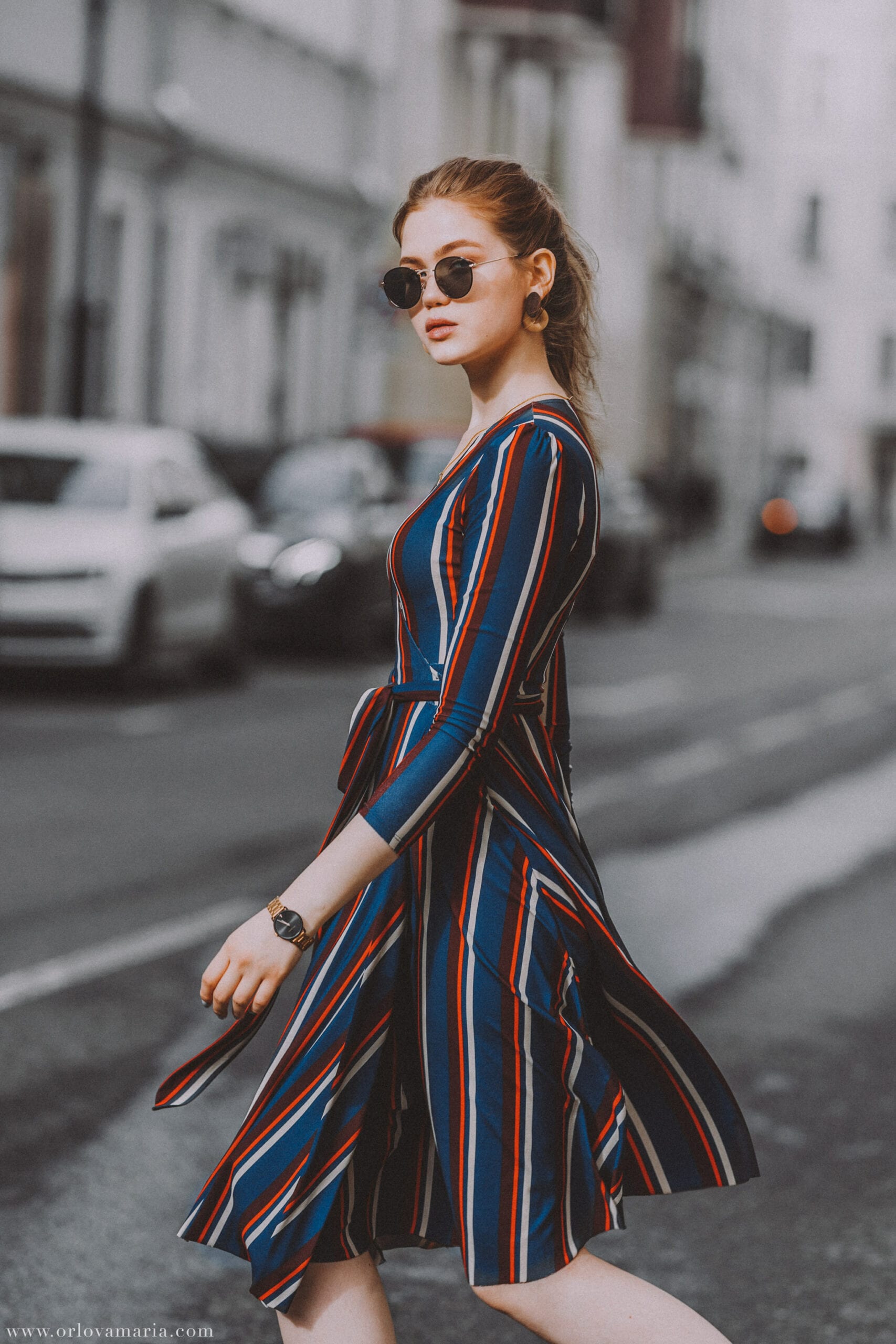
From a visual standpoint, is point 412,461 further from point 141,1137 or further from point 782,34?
point 782,34

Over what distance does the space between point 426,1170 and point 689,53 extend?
44.6 m

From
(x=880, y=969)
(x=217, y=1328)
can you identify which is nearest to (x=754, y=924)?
(x=880, y=969)

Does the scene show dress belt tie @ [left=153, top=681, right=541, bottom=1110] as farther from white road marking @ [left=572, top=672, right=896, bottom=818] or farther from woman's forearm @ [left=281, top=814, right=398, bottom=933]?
white road marking @ [left=572, top=672, right=896, bottom=818]

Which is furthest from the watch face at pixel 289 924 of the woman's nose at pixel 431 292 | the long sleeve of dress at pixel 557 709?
the woman's nose at pixel 431 292

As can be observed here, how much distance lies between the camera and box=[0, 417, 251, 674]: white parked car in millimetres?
14391

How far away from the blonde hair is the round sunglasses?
4cm

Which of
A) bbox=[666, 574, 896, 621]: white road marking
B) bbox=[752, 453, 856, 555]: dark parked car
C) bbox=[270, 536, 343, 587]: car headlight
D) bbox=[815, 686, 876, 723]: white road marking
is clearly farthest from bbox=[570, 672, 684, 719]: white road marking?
bbox=[752, 453, 856, 555]: dark parked car

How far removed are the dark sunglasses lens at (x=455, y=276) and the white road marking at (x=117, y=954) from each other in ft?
12.0

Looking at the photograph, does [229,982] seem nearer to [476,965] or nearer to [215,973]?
[215,973]

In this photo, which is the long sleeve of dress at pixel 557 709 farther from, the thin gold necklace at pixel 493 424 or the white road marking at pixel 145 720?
the white road marking at pixel 145 720

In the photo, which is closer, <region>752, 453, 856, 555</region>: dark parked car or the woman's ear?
the woman's ear

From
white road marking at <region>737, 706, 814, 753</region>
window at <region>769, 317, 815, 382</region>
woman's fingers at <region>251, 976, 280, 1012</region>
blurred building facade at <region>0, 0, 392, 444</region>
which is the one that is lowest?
white road marking at <region>737, 706, 814, 753</region>

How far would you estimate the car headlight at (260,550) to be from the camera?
18219mm

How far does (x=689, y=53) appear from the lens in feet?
149
